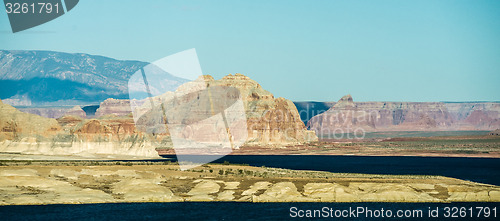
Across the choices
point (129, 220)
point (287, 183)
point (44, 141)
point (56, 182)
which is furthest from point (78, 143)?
point (129, 220)

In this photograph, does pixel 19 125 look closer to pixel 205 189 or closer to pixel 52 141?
pixel 52 141

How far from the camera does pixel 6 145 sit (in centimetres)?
16412

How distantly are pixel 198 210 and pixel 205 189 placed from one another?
13023 millimetres

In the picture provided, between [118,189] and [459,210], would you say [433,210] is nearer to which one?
[459,210]

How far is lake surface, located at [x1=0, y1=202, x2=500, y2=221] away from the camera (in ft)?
221

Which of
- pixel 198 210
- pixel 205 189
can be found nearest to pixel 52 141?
pixel 205 189

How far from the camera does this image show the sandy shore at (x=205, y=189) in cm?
7956

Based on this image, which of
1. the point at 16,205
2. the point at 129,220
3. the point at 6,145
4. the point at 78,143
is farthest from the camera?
the point at 78,143

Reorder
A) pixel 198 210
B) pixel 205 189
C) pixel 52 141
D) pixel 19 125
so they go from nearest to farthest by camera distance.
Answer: pixel 198 210, pixel 205 189, pixel 19 125, pixel 52 141

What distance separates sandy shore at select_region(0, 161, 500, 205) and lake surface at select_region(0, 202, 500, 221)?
272 centimetres

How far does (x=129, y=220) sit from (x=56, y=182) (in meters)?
25.2

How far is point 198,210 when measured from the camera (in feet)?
236

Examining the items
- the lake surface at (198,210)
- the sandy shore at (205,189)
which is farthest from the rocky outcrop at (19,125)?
the lake surface at (198,210)

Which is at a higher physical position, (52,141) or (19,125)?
(19,125)
